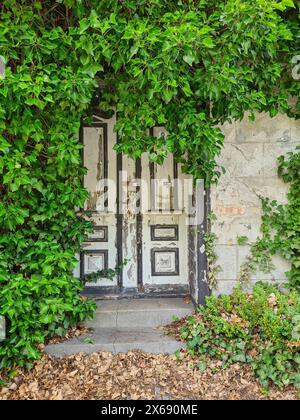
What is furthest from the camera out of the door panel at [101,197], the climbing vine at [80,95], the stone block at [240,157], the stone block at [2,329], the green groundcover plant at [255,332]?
the door panel at [101,197]

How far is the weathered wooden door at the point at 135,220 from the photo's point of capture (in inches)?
163

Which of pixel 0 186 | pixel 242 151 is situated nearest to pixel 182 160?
pixel 242 151

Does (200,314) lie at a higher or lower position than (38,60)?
lower

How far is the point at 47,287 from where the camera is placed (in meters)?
2.86

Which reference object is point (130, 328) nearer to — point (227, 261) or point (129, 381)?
point (129, 381)

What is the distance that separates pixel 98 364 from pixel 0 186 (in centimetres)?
176

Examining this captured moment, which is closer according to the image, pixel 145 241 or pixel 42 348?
pixel 42 348

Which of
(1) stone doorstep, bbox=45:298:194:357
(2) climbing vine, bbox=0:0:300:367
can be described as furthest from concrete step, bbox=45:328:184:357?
(2) climbing vine, bbox=0:0:300:367

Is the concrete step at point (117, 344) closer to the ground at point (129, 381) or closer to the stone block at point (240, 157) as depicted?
the ground at point (129, 381)

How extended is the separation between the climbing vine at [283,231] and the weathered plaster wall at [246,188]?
0.06 m

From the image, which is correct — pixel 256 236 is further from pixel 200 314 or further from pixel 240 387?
pixel 240 387

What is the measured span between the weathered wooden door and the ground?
44.9 inches

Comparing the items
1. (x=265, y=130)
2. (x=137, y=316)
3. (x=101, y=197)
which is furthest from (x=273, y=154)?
(x=137, y=316)

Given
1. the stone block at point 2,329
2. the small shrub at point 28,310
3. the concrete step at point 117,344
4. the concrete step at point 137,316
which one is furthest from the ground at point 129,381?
the concrete step at point 137,316
